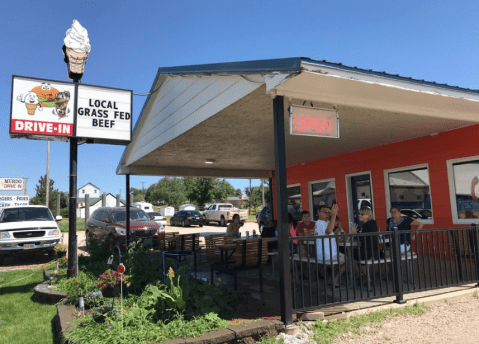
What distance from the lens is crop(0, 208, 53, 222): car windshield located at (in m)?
11.0

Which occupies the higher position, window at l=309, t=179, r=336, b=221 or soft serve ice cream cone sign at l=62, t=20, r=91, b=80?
soft serve ice cream cone sign at l=62, t=20, r=91, b=80

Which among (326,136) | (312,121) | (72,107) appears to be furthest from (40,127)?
(326,136)

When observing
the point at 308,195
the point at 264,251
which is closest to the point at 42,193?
the point at 308,195

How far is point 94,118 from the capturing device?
24.5 ft

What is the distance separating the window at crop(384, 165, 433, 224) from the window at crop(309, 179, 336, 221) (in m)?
2.15

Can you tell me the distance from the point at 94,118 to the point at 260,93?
4.45m

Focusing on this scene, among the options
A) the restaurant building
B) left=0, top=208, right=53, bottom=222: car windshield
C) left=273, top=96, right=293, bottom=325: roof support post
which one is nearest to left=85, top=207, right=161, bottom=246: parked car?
left=0, top=208, right=53, bottom=222: car windshield

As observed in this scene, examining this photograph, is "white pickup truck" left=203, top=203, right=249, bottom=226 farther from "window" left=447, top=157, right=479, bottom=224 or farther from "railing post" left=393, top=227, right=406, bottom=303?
"railing post" left=393, top=227, right=406, bottom=303

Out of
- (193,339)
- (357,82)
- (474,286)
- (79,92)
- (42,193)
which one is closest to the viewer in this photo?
(193,339)

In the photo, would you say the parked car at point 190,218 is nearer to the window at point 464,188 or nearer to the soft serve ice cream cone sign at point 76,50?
the soft serve ice cream cone sign at point 76,50

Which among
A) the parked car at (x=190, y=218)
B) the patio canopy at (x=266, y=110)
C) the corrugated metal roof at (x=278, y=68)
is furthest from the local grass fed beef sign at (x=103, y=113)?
the parked car at (x=190, y=218)

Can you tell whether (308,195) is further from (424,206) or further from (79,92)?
(79,92)

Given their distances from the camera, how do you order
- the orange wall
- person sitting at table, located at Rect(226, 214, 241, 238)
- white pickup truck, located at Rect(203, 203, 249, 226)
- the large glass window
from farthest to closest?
white pickup truck, located at Rect(203, 203, 249, 226) < the large glass window < person sitting at table, located at Rect(226, 214, 241, 238) < the orange wall

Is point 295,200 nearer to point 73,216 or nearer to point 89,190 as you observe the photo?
point 73,216
